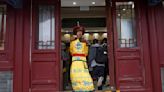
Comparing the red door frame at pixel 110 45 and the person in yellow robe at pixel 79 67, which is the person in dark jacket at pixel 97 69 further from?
the person in yellow robe at pixel 79 67

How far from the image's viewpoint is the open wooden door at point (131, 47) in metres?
5.60

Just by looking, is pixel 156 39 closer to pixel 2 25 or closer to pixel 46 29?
pixel 46 29

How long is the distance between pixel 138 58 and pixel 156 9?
1.24 meters

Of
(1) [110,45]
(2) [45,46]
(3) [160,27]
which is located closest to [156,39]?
(3) [160,27]

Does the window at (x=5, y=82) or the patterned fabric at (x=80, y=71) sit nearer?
the patterned fabric at (x=80, y=71)

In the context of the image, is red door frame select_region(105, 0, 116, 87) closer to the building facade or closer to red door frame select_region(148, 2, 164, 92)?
the building facade

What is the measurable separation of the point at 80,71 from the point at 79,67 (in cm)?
8

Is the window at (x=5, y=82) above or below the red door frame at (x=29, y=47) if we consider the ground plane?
below

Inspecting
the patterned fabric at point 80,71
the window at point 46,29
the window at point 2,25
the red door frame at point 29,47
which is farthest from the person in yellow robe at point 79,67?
the window at point 2,25

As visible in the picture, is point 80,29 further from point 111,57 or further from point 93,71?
point 93,71

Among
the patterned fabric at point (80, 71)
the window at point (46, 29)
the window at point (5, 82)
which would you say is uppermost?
the window at point (46, 29)

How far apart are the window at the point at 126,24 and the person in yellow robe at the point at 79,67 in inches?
53.1

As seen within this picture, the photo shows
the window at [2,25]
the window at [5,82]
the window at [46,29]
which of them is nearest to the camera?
the window at [5,82]

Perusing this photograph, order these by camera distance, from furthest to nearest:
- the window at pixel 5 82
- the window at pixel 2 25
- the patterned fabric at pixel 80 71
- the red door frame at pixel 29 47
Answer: the window at pixel 2 25, the red door frame at pixel 29 47, the window at pixel 5 82, the patterned fabric at pixel 80 71
